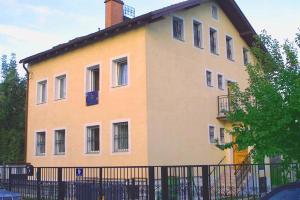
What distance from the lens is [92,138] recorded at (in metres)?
19.4

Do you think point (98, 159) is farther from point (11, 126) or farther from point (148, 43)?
point (11, 126)

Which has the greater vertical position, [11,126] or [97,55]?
[97,55]

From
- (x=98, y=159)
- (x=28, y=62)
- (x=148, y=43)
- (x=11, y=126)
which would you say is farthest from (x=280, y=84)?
(x=11, y=126)

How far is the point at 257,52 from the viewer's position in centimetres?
970

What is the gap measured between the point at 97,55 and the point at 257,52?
10884mm

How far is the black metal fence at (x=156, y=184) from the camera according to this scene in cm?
967

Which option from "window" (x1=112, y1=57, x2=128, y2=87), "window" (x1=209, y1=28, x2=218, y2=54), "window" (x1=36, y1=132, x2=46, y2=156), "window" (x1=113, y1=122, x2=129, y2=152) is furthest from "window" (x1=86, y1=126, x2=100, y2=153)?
"window" (x1=209, y1=28, x2=218, y2=54)

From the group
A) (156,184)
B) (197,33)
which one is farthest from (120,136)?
(156,184)

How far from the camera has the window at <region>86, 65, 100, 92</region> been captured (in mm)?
19766

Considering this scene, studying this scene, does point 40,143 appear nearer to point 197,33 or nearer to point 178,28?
point 178,28

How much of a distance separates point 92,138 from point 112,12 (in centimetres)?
645

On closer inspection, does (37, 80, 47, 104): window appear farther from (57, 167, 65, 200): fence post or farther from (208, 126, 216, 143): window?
(57, 167, 65, 200): fence post

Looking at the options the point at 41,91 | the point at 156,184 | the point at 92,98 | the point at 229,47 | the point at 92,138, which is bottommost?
the point at 156,184

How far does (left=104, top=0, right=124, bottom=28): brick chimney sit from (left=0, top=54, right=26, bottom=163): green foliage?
31.9 ft
